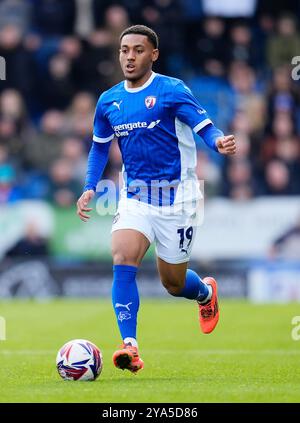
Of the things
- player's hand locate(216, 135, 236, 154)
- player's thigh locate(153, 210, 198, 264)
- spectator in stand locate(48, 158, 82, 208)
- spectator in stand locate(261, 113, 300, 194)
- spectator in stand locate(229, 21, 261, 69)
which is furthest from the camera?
spectator in stand locate(229, 21, 261, 69)

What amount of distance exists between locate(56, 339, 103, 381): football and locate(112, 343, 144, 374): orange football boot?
0.14 meters

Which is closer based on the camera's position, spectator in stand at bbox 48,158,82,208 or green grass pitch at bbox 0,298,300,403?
green grass pitch at bbox 0,298,300,403

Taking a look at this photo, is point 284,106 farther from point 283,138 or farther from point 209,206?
point 209,206

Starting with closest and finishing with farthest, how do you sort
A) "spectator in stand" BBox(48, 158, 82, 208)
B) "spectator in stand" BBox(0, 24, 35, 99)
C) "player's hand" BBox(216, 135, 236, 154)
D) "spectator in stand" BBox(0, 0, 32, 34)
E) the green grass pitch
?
the green grass pitch, "player's hand" BBox(216, 135, 236, 154), "spectator in stand" BBox(48, 158, 82, 208), "spectator in stand" BBox(0, 24, 35, 99), "spectator in stand" BBox(0, 0, 32, 34)

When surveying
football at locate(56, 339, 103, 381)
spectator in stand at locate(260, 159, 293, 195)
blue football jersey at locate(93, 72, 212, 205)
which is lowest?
football at locate(56, 339, 103, 381)

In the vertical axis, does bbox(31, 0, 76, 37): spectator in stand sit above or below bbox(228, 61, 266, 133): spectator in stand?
above

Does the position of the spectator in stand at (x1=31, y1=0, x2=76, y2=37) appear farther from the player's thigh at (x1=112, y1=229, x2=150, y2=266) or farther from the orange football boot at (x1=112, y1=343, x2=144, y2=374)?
the orange football boot at (x1=112, y1=343, x2=144, y2=374)

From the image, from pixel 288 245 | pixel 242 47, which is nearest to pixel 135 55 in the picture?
pixel 288 245

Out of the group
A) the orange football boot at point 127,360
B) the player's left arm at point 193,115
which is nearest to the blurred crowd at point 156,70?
the player's left arm at point 193,115

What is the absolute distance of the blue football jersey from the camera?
840 cm

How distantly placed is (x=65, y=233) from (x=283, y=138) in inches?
151

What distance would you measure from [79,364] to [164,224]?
54.0 inches

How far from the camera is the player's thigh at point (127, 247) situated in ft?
26.7

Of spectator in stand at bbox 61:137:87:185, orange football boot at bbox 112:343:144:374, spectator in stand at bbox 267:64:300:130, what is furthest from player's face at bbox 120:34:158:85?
spectator in stand at bbox 267:64:300:130
